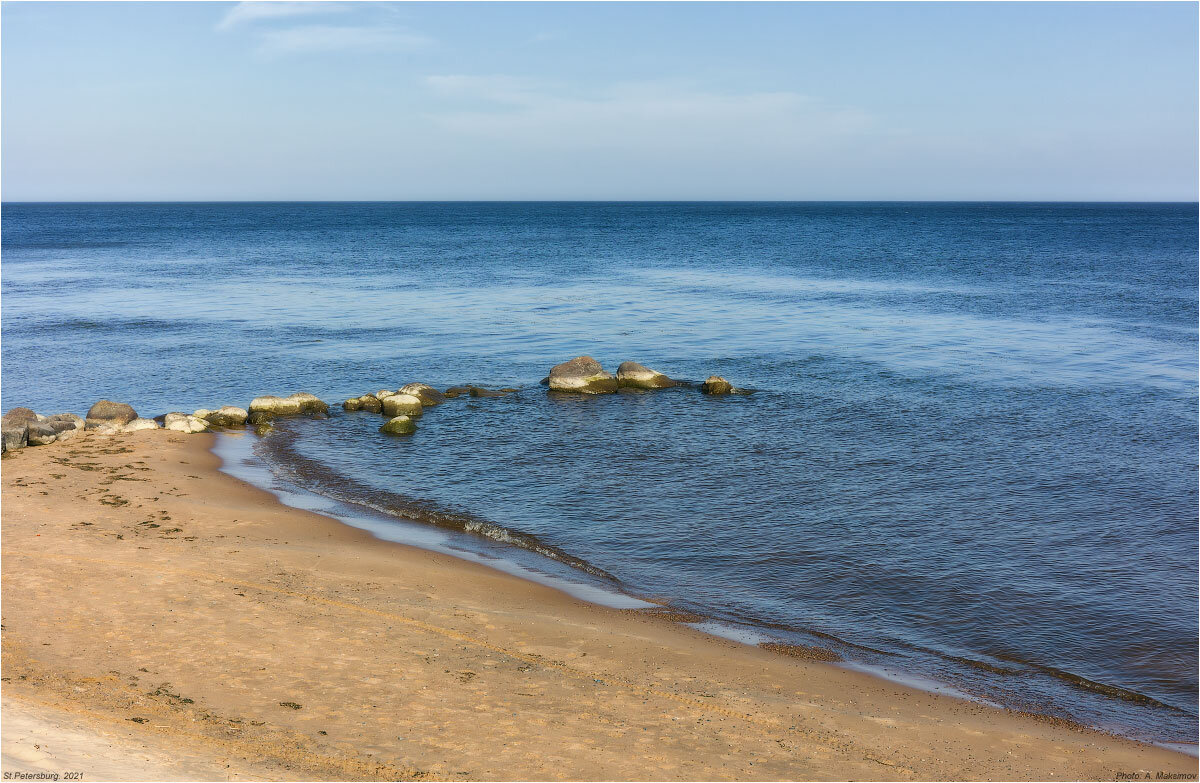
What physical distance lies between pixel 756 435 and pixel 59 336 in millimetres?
38532

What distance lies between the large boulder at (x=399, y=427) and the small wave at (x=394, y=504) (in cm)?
308

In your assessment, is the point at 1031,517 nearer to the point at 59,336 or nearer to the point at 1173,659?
the point at 1173,659

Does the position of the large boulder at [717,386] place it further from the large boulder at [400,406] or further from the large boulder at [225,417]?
the large boulder at [225,417]

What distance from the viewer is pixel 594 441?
2941 cm

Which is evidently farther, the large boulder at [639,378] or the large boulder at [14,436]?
the large boulder at [639,378]

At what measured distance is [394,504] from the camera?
2345 centimetres

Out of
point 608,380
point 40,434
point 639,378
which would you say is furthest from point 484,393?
point 40,434

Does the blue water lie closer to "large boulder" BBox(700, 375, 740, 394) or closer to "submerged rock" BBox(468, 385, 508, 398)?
"submerged rock" BBox(468, 385, 508, 398)

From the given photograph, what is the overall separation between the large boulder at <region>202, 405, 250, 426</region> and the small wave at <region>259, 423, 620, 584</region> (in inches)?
95.4

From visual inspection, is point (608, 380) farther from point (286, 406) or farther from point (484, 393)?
point (286, 406)

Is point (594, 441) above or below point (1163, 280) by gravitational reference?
below

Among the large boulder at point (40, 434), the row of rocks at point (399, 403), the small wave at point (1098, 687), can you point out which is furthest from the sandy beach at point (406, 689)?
the row of rocks at point (399, 403)

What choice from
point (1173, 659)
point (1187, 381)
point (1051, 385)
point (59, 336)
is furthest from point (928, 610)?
point (59, 336)

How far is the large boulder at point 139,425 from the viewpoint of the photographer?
28.9 m
